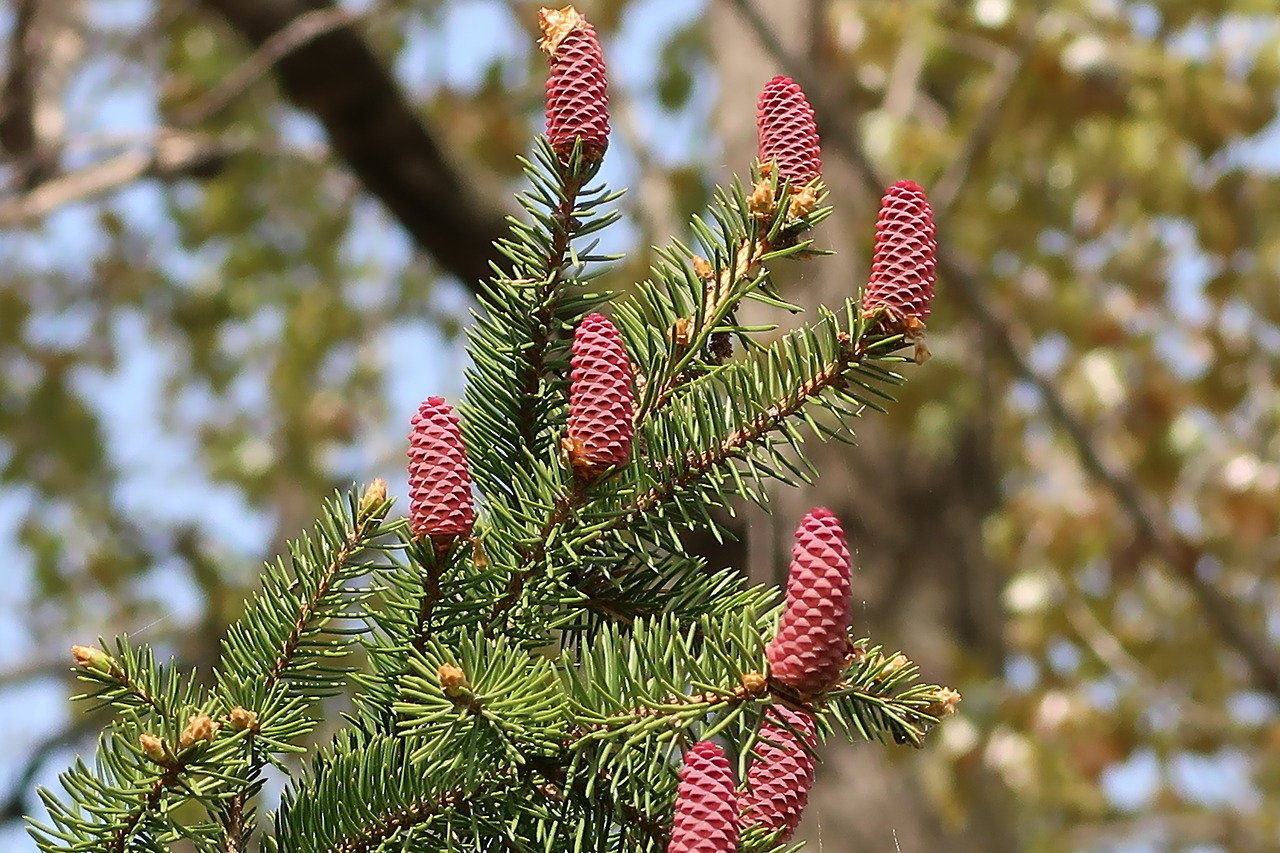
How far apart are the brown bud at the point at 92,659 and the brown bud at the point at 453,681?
16 centimetres

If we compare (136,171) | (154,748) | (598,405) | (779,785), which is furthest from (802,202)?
(136,171)

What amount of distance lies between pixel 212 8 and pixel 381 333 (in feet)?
9.85

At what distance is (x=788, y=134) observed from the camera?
621 millimetres

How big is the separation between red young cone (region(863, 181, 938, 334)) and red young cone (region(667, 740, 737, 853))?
207 mm

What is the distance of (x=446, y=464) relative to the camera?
562mm

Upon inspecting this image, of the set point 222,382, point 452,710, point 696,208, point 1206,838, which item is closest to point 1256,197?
point 696,208

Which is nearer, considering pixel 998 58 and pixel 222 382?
pixel 998 58

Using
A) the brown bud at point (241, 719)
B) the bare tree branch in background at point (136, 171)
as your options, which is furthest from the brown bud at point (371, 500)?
the bare tree branch in background at point (136, 171)

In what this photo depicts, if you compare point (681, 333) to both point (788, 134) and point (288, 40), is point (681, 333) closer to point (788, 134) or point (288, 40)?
point (788, 134)

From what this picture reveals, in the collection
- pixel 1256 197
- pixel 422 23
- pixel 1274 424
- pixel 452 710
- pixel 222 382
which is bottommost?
pixel 452 710

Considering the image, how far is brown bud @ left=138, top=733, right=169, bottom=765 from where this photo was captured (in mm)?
517

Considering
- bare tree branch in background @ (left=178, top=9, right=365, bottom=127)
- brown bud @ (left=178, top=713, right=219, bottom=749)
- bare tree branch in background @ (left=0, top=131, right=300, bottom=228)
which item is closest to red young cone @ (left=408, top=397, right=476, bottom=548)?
brown bud @ (left=178, top=713, right=219, bottom=749)

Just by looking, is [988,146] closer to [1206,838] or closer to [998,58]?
[998,58]

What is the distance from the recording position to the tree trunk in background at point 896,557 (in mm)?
2863
